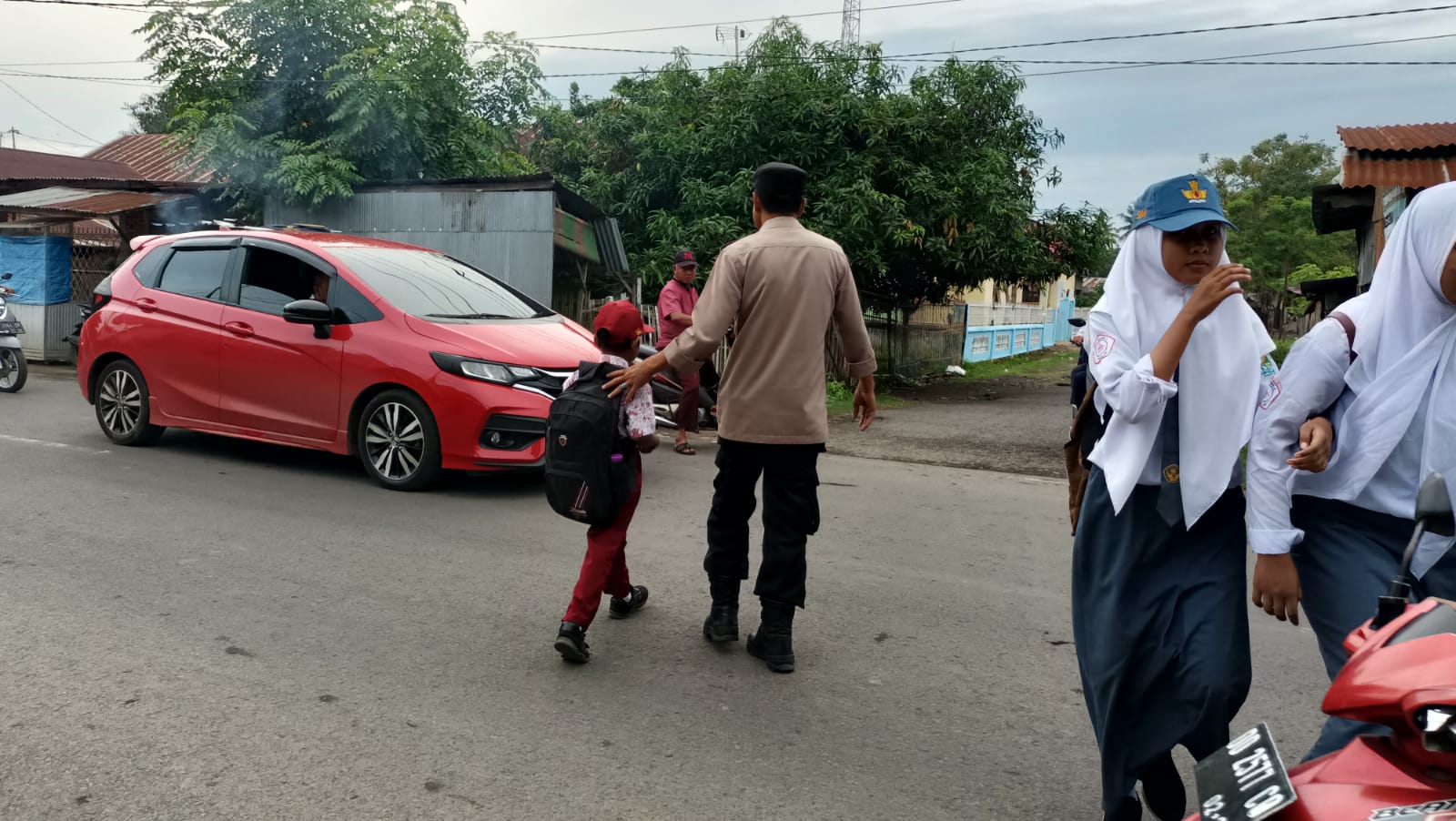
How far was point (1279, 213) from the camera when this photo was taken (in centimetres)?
3600

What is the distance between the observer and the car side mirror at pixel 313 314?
7320mm

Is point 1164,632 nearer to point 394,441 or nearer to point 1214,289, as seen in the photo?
point 1214,289

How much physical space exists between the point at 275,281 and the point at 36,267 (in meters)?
9.54

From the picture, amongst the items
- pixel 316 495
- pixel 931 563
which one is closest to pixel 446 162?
pixel 316 495

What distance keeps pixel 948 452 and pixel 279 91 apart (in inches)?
410

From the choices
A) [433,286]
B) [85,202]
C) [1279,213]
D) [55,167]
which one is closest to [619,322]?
[433,286]

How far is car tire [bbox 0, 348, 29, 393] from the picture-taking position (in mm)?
11516

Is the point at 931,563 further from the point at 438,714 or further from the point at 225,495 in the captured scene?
the point at 225,495

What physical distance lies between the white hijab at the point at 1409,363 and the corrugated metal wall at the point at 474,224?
11662mm

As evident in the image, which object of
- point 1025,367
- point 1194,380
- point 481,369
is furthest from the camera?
point 1025,367

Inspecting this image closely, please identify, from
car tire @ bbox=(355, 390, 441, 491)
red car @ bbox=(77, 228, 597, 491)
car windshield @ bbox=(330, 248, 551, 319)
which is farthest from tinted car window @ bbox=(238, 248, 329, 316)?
car tire @ bbox=(355, 390, 441, 491)

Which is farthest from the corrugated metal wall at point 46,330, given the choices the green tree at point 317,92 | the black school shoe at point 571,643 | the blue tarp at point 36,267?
the black school shoe at point 571,643

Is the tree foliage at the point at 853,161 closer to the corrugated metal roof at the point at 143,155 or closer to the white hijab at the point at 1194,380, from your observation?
the white hijab at the point at 1194,380

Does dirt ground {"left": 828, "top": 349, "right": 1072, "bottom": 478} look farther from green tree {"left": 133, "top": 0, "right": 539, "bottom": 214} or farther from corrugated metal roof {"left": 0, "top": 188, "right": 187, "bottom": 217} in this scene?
corrugated metal roof {"left": 0, "top": 188, "right": 187, "bottom": 217}
